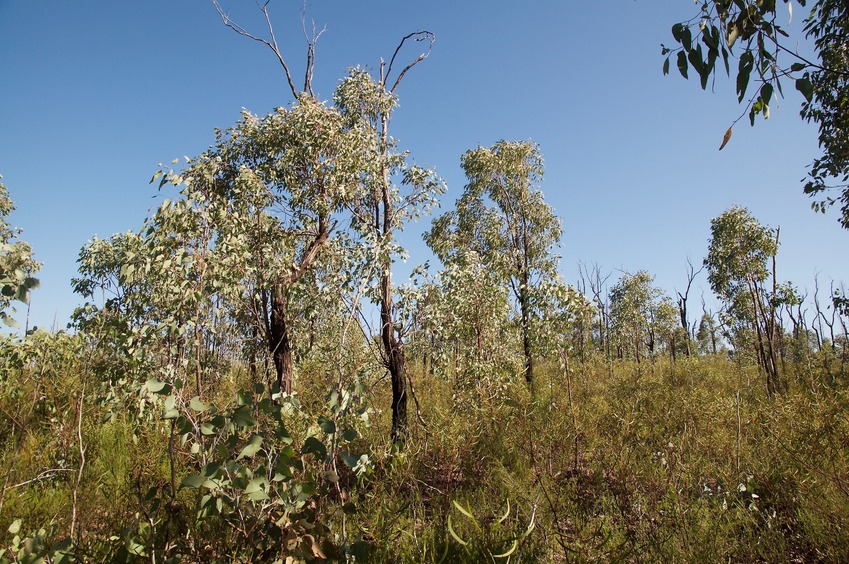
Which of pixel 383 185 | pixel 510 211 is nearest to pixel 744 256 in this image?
pixel 510 211

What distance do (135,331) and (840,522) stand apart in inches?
270

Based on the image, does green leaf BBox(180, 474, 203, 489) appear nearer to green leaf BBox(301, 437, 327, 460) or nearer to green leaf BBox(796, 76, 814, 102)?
green leaf BBox(301, 437, 327, 460)

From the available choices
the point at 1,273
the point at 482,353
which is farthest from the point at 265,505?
the point at 482,353

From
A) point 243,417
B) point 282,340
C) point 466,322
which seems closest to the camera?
point 243,417

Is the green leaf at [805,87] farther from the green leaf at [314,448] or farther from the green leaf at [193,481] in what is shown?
the green leaf at [193,481]

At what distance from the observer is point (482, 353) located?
8.59 metres

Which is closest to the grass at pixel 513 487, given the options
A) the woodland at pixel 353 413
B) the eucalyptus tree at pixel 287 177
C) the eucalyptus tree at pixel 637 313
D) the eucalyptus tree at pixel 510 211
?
the woodland at pixel 353 413

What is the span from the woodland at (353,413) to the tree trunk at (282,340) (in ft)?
0.17

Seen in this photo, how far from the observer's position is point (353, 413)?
9.68ft

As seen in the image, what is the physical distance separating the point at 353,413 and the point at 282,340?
16.6ft

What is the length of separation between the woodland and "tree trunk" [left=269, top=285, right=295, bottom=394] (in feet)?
0.17

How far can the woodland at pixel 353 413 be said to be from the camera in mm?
2408

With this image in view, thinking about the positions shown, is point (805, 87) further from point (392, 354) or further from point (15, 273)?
point (392, 354)

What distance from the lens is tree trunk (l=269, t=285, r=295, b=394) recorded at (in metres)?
7.42
